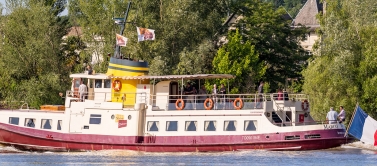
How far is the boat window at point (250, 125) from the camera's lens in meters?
47.0

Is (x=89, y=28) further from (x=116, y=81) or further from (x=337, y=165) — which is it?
(x=337, y=165)

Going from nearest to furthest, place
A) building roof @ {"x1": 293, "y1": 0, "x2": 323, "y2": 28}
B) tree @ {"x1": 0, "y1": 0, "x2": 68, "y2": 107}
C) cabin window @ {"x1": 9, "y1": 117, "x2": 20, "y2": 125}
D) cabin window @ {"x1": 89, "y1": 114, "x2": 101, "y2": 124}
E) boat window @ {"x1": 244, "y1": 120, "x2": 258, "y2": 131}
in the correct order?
boat window @ {"x1": 244, "y1": 120, "x2": 258, "y2": 131}, cabin window @ {"x1": 89, "y1": 114, "x2": 101, "y2": 124}, cabin window @ {"x1": 9, "y1": 117, "x2": 20, "y2": 125}, tree @ {"x1": 0, "y1": 0, "x2": 68, "y2": 107}, building roof @ {"x1": 293, "y1": 0, "x2": 323, "y2": 28}

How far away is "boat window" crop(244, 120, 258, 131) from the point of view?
154 ft

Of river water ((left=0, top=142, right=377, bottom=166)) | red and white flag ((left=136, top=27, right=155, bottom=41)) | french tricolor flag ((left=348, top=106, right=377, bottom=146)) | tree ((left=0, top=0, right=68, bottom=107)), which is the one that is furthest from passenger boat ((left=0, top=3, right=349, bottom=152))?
tree ((left=0, top=0, right=68, bottom=107))

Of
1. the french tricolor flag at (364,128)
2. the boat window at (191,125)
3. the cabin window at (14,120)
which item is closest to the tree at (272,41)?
the french tricolor flag at (364,128)

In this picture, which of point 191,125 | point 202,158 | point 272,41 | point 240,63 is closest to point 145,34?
point 191,125

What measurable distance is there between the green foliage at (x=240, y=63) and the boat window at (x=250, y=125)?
23.4 meters

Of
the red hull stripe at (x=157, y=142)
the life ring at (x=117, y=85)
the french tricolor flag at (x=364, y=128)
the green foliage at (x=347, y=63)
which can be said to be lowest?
the red hull stripe at (x=157, y=142)

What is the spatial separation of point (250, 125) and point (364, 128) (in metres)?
5.61

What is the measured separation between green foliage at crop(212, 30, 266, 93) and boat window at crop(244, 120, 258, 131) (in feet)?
76.6

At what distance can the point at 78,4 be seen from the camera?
248 feet

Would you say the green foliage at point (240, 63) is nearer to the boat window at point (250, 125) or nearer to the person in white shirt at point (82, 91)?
the person in white shirt at point (82, 91)

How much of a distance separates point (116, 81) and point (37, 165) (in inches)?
329

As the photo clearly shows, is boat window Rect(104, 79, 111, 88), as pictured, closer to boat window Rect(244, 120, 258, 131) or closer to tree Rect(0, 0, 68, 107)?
boat window Rect(244, 120, 258, 131)
